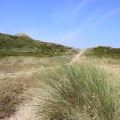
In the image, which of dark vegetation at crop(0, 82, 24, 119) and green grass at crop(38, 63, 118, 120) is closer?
green grass at crop(38, 63, 118, 120)

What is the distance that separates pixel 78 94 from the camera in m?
5.64

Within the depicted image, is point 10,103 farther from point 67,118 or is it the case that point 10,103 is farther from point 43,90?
point 67,118

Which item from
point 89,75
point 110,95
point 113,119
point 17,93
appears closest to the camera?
point 113,119

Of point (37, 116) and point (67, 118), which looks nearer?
point (67, 118)

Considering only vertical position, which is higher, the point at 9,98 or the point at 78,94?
the point at 78,94

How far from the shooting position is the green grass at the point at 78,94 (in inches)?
201

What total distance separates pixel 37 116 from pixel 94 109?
1215mm

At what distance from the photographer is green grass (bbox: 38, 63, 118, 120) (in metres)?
5.09

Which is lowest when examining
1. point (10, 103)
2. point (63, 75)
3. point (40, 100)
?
point (10, 103)

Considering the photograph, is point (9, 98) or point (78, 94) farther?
point (9, 98)

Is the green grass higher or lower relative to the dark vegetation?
higher

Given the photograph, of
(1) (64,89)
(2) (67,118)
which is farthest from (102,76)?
(2) (67,118)

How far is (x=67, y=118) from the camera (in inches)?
209

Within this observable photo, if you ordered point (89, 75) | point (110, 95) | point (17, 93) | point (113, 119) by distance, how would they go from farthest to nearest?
point (17, 93)
point (89, 75)
point (110, 95)
point (113, 119)
